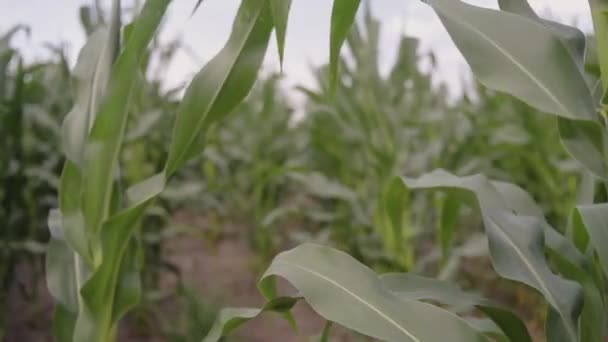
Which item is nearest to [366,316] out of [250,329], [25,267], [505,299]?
[250,329]

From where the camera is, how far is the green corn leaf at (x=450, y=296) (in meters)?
0.65

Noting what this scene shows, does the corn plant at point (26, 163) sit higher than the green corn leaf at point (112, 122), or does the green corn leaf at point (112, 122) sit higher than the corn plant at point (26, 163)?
the green corn leaf at point (112, 122)

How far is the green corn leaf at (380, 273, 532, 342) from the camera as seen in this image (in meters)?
0.65

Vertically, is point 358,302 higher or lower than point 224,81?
lower

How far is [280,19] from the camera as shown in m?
0.59

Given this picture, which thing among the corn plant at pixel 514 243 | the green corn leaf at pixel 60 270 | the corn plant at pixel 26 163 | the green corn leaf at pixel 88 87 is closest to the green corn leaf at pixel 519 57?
the corn plant at pixel 514 243

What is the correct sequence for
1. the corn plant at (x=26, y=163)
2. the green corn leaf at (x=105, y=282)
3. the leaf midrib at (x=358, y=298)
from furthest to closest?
1. the corn plant at (x=26, y=163)
2. the green corn leaf at (x=105, y=282)
3. the leaf midrib at (x=358, y=298)

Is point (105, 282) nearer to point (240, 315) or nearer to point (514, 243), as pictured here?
point (240, 315)

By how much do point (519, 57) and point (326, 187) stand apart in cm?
104

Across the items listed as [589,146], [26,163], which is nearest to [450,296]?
[589,146]

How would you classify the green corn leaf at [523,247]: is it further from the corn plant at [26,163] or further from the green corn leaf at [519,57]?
the corn plant at [26,163]

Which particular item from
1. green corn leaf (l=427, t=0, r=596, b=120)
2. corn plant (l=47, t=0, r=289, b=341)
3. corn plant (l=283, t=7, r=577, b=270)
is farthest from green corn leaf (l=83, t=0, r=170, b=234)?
corn plant (l=283, t=7, r=577, b=270)

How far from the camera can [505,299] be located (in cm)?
216

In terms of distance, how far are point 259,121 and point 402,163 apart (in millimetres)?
1157
